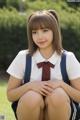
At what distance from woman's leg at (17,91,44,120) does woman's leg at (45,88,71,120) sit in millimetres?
85

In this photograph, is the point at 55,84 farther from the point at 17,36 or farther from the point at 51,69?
the point at 17,36

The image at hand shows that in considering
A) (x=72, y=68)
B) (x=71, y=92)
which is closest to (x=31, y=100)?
(x=71, y=92)

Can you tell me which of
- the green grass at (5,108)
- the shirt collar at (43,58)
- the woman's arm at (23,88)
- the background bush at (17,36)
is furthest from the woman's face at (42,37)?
the background bush at (17,36)

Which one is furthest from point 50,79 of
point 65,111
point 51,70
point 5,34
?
point 5,34

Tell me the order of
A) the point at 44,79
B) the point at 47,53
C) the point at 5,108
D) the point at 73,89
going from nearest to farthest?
the point at 73,89
the point at 44,79
the point at 47,53
the point at 5,108

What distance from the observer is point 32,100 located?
17.1 ft

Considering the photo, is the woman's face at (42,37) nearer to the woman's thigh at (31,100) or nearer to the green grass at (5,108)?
the woman's thigh at (31,100)

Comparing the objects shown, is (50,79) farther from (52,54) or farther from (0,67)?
(0,67)

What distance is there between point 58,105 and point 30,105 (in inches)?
10.3

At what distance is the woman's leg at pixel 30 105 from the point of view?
5.22 m

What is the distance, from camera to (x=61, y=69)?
5.52 m

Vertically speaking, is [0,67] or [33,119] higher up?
[33,119]

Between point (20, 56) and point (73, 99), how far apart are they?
2.24 ft

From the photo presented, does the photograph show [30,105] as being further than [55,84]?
No
